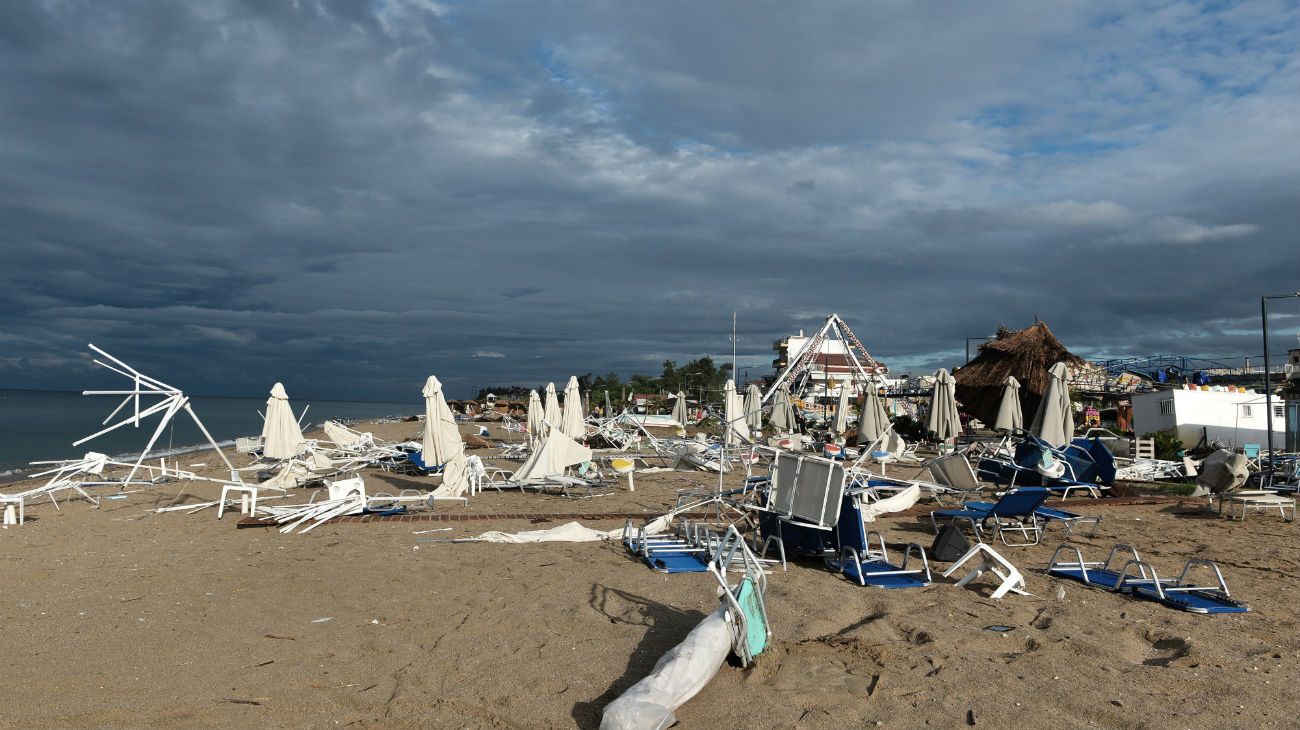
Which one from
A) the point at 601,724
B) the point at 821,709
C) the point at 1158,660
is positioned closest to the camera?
the point at 601,724

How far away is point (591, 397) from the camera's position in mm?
67438

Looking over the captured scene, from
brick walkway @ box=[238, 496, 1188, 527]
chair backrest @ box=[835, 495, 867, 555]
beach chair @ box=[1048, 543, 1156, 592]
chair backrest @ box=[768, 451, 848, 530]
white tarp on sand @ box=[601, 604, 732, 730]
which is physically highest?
chair backrest @ box=[768, 451, 848, 530]

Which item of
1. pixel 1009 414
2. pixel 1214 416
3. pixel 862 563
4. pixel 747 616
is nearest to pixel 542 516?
pixel 862 563

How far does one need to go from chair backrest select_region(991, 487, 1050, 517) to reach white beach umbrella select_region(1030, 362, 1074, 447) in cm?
556

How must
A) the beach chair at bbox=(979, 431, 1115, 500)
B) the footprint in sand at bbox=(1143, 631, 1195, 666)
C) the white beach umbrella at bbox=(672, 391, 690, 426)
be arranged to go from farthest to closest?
the white beach umbrella at bbox=(672, 391, 690, 426), the beach chair at bbox=(979, 431, 1115, 500), the footprint in sand at bbox=(1143, 631, 1195, 666)

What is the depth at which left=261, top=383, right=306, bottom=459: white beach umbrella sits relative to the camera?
13844 millimetres

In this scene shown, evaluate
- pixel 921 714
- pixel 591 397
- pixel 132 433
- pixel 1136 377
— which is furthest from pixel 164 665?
pixel 591 397

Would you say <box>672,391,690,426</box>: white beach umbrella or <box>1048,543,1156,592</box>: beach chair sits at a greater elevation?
<box>672,391,690,426</box>: white beach umbrella

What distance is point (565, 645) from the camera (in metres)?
4.84

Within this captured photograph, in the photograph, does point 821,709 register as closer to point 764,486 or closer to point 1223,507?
point 764,486

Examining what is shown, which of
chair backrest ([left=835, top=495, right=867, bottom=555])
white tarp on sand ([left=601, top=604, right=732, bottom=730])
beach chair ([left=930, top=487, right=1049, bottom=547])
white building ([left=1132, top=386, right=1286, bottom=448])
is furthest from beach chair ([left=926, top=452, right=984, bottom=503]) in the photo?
white building ([left=1132, top=386, right=1286, bottom=448])

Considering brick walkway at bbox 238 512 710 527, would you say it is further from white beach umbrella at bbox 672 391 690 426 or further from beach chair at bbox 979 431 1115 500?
white beach umbrella at bbox 672 391 690 426

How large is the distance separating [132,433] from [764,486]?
190 feet

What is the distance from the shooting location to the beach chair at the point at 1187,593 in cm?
546
